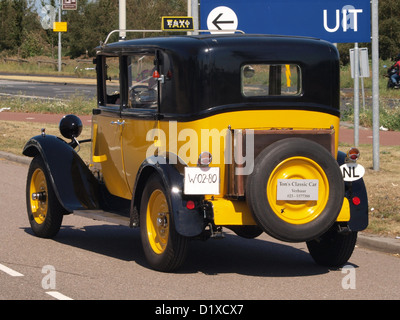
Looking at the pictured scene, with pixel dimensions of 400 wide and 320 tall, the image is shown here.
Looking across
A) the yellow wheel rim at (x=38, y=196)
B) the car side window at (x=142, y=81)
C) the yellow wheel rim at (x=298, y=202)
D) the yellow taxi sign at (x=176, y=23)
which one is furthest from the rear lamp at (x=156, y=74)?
the yellow taxi sign at (x=176, y=23)

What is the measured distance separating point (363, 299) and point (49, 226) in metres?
3.89

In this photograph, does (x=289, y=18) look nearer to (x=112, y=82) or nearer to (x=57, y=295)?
(x=112, y=82)

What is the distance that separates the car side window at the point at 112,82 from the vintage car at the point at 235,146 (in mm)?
A: 291

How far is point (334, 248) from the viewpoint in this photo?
28.2 feet

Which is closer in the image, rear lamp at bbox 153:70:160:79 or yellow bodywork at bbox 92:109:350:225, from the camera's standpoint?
yellow bodywork at bbox 92:109:350:225

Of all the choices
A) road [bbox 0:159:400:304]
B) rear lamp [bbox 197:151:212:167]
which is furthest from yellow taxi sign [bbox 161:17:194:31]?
rear lamp [bbox 197:151:212:167]

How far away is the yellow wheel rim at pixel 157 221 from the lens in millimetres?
8117

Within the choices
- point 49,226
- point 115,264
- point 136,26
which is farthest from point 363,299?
point 136,26

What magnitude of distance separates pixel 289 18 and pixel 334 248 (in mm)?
8126

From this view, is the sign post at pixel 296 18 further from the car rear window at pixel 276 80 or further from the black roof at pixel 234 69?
the car rear window at pixel 276 80

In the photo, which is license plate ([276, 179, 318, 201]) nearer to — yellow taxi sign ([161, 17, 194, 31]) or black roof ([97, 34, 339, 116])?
black roof ([97, 34, 339, 116])

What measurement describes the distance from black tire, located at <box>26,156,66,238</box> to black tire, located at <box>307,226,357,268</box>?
2773 millimetres

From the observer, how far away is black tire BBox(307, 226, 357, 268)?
8539 millimetres
